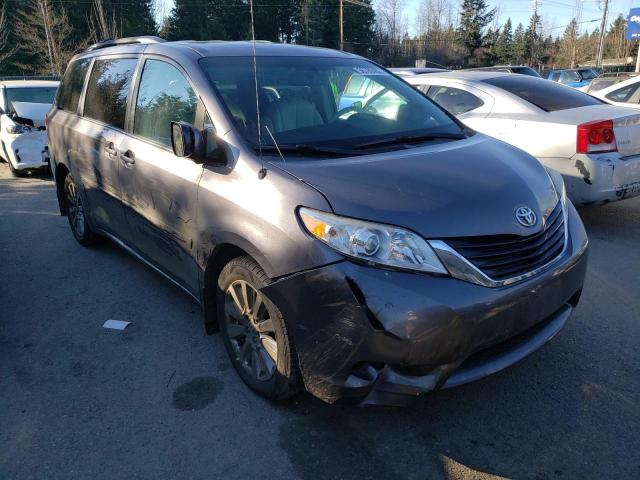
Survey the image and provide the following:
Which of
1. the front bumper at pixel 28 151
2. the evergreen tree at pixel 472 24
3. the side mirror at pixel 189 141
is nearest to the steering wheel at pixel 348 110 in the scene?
the side mirror at pixel 189 141

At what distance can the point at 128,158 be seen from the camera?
3725 mm

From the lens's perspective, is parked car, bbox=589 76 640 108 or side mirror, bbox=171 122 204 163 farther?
parked car, bbox=589 76 640 108

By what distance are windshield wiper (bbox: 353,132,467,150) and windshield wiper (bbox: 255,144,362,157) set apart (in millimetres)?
134

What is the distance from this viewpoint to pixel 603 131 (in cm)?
512

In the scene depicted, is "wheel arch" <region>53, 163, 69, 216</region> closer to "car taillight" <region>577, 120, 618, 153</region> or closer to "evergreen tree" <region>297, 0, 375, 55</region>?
"car taillight" <region>577, 120, 618, 153</region>

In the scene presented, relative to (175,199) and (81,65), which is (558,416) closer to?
(175,199)

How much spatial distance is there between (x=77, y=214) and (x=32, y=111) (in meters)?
5.75

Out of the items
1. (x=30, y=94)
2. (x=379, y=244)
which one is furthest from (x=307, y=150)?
(x=30, y=94)

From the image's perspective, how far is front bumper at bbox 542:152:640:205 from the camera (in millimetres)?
5078

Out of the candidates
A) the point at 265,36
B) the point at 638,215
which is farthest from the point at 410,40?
the point at 638,215

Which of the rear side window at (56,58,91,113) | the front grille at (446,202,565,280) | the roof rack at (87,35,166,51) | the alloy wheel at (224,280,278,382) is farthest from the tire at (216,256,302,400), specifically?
the rear side window at (56,58,91,113)

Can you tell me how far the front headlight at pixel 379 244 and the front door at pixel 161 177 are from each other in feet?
3.55

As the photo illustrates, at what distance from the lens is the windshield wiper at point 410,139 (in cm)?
301

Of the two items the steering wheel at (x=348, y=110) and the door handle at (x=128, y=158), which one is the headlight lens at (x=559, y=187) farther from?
the door handle at (x=128, y=158)
